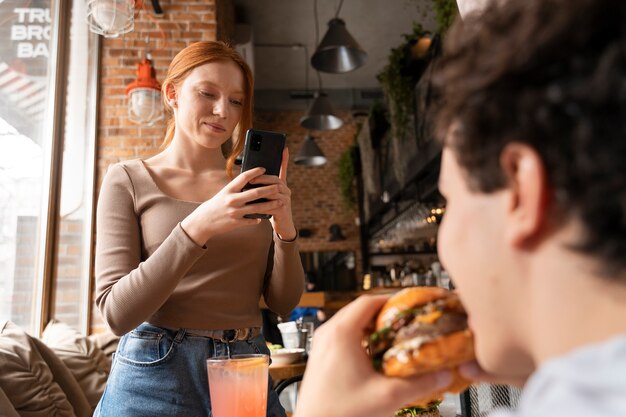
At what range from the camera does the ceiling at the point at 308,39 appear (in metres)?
6.93

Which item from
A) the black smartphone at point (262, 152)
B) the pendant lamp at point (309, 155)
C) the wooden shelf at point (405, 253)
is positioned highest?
the pendant lamp at point (309, 155)

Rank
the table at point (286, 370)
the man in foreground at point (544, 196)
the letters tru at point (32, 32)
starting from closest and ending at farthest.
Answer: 1. the man in foreground at point (544, 196)
2. the table at point (286, 370)
3. the letters tru at point (32, 32)

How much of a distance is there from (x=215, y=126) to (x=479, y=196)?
1.04 m

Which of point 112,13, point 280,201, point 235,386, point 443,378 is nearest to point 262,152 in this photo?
point 280,201

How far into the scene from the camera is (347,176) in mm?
10008

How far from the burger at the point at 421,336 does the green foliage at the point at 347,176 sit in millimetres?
9211

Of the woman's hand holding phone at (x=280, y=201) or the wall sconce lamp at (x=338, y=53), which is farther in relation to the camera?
the wall sconce lamp at (x=338, y=53)

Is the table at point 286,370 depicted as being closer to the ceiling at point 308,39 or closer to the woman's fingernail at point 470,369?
the woman's fingernail at point 470,369

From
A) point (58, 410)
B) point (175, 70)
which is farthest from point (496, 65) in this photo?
point (58, 410)

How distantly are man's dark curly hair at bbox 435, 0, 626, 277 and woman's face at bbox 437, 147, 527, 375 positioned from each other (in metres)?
0.02

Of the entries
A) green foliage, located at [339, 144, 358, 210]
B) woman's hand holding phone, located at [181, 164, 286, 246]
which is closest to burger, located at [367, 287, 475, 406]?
woman's hand holding phone, located at [181, 164, 286, 246]

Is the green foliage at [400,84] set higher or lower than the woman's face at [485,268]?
higher

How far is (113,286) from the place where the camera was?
1149 mm

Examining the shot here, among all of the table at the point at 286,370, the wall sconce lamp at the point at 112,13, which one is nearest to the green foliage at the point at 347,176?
the wall sconce lamp at the point at 112,13
